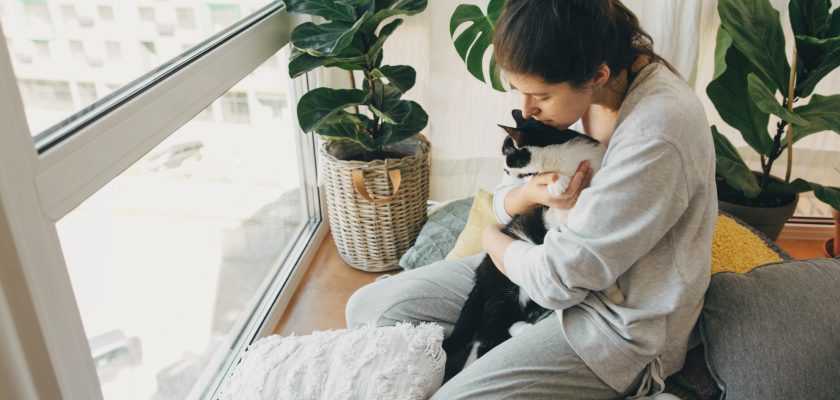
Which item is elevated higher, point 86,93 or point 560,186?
point 86,93

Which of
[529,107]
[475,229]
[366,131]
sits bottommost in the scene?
[475,229]

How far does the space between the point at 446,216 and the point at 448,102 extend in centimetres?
42

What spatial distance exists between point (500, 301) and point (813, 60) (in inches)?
47.5

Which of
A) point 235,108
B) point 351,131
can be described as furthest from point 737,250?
point 235,108

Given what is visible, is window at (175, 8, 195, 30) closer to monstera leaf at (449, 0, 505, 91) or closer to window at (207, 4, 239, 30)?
window at (207, 4, 239, 30)

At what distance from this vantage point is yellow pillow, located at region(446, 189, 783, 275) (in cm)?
155

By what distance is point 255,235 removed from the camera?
2.06 metres

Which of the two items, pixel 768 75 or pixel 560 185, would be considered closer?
pixel 560 185

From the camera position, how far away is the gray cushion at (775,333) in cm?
113

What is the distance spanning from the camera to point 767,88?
1.74 meters

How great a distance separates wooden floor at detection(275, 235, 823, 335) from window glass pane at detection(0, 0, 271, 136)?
90 centimetres

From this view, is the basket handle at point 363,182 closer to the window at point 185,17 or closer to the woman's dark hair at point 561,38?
the window at point 185,17

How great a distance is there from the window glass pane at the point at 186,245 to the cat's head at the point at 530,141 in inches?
28.1

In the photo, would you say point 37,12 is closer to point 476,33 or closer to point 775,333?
point 476,33
